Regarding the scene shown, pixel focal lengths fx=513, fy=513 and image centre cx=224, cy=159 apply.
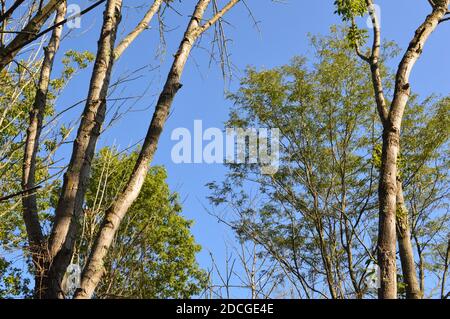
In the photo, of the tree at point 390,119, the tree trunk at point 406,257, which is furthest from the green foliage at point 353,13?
the tree trunk at point 406,257

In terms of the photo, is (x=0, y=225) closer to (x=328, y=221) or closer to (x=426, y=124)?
(x=328, y=221)

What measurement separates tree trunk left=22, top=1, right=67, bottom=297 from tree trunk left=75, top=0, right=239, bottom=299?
406 mm

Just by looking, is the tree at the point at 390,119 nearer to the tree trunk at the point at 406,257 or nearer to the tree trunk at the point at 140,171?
the tree trunk at the point at 406,257

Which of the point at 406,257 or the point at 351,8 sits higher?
the point at 351,8

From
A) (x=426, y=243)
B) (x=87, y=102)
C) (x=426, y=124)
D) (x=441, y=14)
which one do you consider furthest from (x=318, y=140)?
(x=87, y=102)

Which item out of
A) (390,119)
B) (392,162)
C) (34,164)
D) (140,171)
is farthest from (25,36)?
(390,119)

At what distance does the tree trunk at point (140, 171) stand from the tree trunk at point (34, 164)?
16.0 inches

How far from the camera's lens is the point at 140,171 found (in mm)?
1959

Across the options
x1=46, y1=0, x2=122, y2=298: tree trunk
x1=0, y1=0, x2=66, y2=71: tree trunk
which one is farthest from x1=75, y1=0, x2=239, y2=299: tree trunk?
x1=0, y1=0, x2=66, y2=71: tree trunk

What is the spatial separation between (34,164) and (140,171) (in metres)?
0.83

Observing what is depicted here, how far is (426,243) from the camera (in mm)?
11789

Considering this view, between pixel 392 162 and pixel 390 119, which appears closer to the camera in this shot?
pixel 392 162

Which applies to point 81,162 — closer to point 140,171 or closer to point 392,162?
point 140,171
